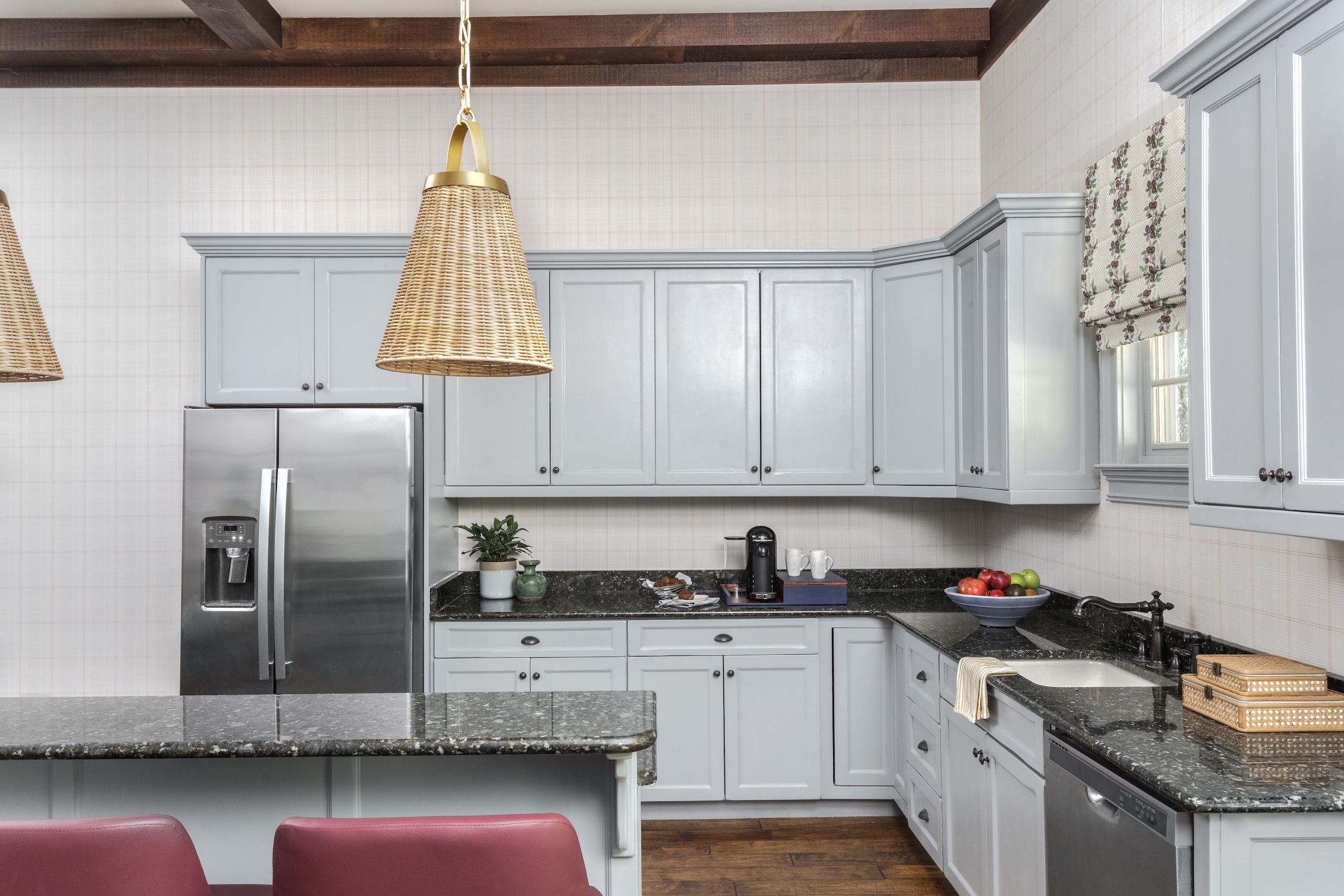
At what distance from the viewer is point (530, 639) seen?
3398 millimetres

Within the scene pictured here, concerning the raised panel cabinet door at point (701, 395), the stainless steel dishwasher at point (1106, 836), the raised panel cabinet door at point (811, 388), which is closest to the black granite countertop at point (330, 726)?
the stainless steel dishwasher at point (1106, 836)

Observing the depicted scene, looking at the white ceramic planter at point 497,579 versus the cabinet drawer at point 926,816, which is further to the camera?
the white ceramic planter at point 497,579

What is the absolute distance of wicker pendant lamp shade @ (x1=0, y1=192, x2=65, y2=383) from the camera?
1468mm

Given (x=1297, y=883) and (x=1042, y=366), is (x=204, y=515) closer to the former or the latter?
(x=1042, y=366)

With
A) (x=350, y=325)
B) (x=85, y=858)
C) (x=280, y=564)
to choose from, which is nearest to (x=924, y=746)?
(x=280, y=564)

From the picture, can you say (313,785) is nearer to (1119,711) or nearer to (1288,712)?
(1119,711)

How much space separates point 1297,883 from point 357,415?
3006 millimetres

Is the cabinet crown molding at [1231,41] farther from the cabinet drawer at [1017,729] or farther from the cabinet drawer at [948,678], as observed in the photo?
the cabinet drawer at [948,678]

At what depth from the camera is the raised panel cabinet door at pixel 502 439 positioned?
361 centimetres

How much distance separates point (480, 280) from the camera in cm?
134

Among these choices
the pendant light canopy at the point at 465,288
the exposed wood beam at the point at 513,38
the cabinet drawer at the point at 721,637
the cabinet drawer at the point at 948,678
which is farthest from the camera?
the exposed wood beam at the point at 513,38

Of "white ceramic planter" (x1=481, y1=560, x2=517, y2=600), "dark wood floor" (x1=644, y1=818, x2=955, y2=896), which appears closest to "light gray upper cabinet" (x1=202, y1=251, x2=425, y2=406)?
"white ceramic planter" (x1=481, y1=560, x2=517, y2=600)

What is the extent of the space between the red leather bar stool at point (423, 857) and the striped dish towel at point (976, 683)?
5.06 ft

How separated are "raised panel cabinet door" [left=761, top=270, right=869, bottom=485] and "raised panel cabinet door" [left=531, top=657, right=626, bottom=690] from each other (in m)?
1.00
